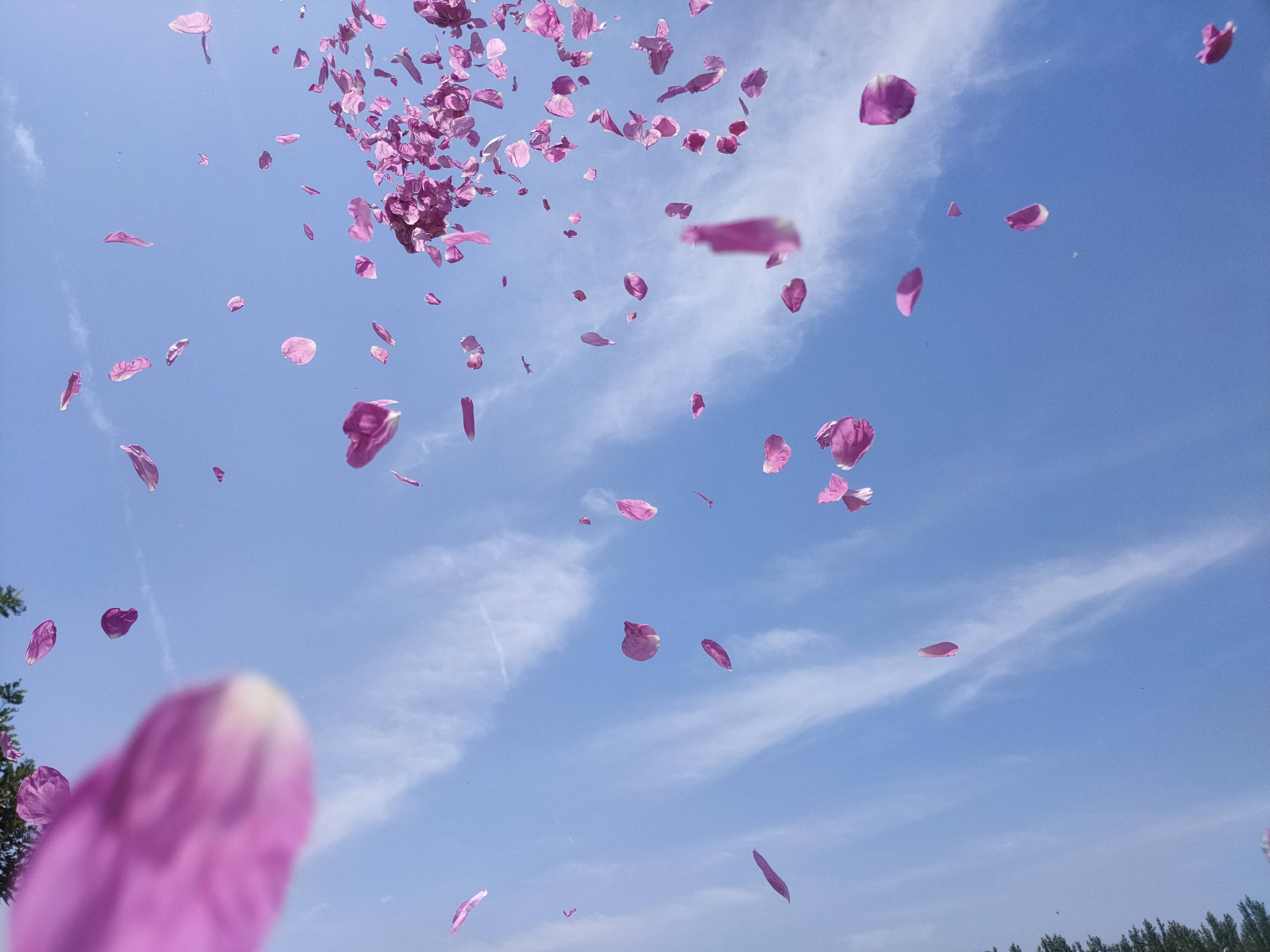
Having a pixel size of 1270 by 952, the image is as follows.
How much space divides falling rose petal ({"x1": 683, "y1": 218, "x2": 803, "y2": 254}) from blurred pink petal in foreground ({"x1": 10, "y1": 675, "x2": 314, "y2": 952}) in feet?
8.49

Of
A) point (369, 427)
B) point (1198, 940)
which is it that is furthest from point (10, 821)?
point (1198, 940)

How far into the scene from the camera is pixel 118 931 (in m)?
1.69

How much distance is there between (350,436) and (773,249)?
11.2 feet

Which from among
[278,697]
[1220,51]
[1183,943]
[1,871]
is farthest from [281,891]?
[1183,943]

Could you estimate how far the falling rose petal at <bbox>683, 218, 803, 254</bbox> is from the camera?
131 inches

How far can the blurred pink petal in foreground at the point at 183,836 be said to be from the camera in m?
1.70

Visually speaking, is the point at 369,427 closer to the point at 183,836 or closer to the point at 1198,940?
the point at 183,836

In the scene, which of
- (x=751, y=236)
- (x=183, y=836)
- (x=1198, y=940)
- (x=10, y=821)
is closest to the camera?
(x=183, y=836)

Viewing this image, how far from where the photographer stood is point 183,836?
1.81 m

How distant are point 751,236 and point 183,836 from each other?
3145mm

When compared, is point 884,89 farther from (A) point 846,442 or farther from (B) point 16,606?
(B) point 16,606

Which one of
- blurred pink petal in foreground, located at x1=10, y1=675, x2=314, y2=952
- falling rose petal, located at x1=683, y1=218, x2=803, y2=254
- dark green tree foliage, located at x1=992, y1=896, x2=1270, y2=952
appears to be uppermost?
falling rose petal, located at x1=683, y1=218, x2=803, y2=254

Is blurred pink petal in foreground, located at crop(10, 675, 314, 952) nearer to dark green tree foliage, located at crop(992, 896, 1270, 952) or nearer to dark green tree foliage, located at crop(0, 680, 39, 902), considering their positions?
dark green tree foliage, located at crop(0, 680, 39, 902)

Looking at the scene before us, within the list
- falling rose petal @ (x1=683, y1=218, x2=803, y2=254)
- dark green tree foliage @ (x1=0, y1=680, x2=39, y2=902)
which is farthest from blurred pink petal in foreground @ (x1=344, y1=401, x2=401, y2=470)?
dark green tree foliage @ (x1=0, y1=680, x2=39, y2=902)
